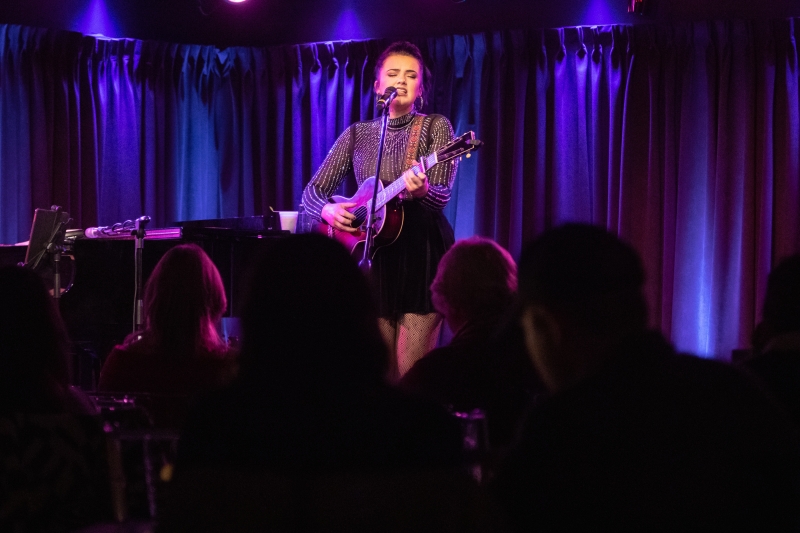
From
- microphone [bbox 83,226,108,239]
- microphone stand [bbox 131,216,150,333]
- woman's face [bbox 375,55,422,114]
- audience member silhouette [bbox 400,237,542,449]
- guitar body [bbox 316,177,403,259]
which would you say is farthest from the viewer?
microphone [bbox 83,226,108,239]

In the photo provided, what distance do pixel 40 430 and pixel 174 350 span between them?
802 millimetres

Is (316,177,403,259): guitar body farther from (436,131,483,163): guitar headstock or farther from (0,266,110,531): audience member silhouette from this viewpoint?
(0,266,110,531): audience member silhouette

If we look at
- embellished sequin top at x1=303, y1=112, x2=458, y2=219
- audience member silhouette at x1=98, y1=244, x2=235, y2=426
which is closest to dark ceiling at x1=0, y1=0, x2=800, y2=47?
embellished sequin top at x1=303, y1=112, x2=458, y2=219

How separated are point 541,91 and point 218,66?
236cm

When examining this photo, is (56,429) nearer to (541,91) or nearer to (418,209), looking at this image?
(418,209)

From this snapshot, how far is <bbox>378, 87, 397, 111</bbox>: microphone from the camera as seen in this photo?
14.0 feet

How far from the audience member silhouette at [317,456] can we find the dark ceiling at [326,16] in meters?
4.59

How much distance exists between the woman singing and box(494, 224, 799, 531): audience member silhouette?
9.37ft

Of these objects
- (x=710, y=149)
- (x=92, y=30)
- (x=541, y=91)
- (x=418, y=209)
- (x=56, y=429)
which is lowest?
(x=56, y=429)

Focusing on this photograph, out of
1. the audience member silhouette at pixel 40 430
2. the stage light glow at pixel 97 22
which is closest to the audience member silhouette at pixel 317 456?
the audience member silhouette at pixel 40 430

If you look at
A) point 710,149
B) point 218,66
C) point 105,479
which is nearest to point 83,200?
point 218,66

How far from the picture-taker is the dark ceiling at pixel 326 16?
5.44 metres

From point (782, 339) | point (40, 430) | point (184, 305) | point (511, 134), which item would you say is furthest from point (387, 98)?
point (40, 430)

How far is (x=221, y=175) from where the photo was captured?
6.40m
